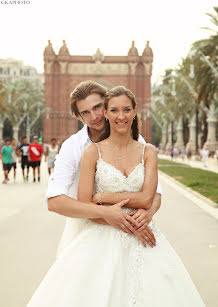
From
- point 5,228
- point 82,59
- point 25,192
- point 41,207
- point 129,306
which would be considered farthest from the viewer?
point 82,59

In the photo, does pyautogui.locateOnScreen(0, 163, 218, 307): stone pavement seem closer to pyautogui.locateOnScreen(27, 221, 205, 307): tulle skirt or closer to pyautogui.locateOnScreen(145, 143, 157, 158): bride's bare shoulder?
pyautogui.locateOnScreen(27, 221, 205, 307): tulle skirt

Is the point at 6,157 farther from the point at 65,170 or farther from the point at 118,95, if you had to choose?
the point at 118,95

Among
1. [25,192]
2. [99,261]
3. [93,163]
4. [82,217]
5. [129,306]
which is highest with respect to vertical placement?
[93,163]

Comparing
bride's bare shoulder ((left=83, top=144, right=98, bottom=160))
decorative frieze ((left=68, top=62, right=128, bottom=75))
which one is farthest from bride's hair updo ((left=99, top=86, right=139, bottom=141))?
decorative frieze ((left=68, top=62, right=128, bottom=75))

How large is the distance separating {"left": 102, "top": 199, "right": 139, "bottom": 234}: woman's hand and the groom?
0.16 feet

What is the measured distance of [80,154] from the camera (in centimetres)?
325

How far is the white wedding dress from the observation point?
9.66ft

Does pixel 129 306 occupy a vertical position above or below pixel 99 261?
below

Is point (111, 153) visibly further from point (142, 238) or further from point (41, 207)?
point (41, 207)

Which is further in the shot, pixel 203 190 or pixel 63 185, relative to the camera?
pixel 203 190

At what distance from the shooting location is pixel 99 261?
9.83 ft

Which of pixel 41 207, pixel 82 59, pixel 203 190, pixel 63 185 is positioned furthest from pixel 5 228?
pixel 82 59

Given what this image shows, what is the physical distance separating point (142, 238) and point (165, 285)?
12.8 inches

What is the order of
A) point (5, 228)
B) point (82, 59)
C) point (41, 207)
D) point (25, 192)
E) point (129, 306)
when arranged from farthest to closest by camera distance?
point (82, 59) < point (25, 192) < point (41, 207) < point (5, 228) < point (129, 306)
